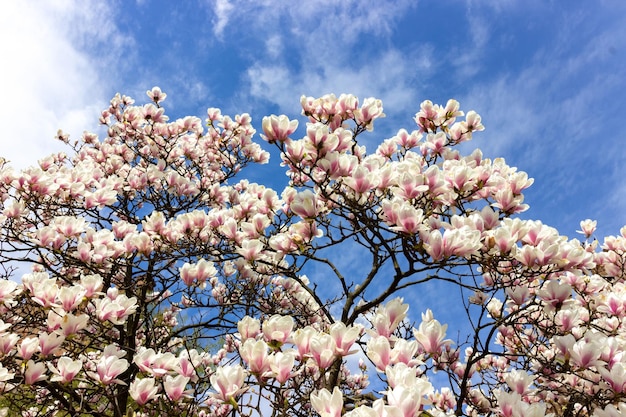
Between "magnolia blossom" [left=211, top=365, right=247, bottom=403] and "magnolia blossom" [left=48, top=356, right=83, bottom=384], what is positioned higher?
"magnolia blossom" [left=48, top=356, right=83, bottom=384]

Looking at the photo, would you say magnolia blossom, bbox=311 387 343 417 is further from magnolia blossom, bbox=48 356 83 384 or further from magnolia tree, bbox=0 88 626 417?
magnolia blossom, bbox=48 356 83 384

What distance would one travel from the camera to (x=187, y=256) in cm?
413

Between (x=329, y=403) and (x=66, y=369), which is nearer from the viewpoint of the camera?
(x=329, y=403)

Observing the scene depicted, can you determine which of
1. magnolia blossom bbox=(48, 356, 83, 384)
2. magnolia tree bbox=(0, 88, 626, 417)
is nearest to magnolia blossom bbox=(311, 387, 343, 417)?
magnolia tree bbox=(0, 88, 626, 417)

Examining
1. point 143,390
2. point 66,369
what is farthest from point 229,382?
point 66,369

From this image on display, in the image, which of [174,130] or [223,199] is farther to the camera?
[174,130]

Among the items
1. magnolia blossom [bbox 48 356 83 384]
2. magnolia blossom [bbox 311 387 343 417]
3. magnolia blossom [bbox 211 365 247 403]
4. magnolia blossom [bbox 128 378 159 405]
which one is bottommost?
magnolia blossom [bbox 311 387 343 417]

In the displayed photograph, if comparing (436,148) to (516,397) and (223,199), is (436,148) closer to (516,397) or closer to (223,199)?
(516,397)

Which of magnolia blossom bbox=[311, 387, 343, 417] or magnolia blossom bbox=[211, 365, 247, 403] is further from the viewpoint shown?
magnolia blossom bbox=[211, 365, 247, 403]

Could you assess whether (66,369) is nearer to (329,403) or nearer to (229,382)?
(229,382)

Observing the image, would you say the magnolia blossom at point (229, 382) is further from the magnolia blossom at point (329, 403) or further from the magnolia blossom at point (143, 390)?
the magnolia blossom at point (143, 390)

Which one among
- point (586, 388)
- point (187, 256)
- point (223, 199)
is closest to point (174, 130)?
point (223, 199)

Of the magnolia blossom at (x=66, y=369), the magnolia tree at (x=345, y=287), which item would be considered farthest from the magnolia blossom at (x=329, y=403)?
the magnolia blossom at (x=66, y=369)

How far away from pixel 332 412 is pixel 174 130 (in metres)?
6.25
